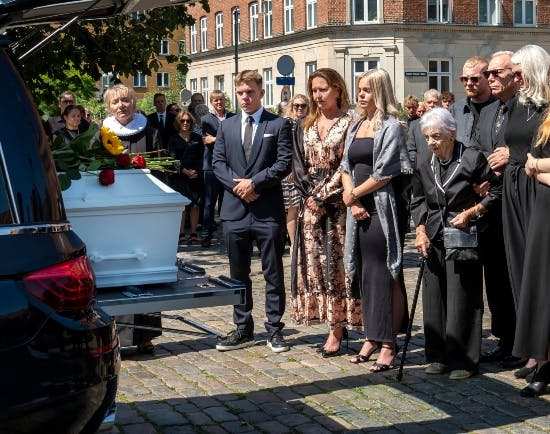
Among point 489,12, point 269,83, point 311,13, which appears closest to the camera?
point 489,12

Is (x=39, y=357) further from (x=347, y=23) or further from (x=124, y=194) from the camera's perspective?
(x=347, y=23)

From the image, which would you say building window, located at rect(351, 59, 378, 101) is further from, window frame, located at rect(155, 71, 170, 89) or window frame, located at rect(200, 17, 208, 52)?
window frame, located at rect(155, 71, 170, 89)

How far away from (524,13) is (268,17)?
14.5 meters

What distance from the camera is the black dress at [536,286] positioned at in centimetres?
682

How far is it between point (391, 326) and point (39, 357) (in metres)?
4.34

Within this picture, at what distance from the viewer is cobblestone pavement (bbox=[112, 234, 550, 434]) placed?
630 centimetres

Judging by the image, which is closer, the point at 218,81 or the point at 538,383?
the point at 538,383

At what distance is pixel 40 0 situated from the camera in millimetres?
4090

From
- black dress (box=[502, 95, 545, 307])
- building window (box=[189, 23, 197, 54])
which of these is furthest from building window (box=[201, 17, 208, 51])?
black dress (box=[502, 95, 545, 307])

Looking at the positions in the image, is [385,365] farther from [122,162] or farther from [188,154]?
[188,154]

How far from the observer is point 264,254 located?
846 centimetres

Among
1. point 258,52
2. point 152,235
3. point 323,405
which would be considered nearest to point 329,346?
point 323,405

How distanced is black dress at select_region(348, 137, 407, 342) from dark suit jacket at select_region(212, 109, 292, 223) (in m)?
0.76

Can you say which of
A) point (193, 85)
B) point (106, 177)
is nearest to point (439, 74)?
point (193, 85)
